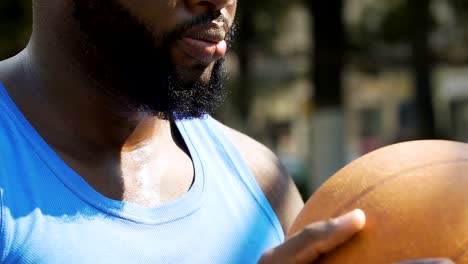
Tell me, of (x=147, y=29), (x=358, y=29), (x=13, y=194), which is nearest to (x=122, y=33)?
(x=147, y=29)

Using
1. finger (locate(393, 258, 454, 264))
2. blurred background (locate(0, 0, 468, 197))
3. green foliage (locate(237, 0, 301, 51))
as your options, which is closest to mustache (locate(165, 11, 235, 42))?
finger (locate(393, 258, 454, 264))

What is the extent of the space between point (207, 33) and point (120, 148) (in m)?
0.49

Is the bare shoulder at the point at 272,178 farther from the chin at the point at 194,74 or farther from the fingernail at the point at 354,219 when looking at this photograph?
the fingernail at the point at 354,219

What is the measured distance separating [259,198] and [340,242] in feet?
2.54

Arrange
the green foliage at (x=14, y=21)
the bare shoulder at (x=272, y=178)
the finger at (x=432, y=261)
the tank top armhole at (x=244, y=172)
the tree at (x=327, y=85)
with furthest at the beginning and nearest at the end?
1. the green foliage at (x=14, y=21)
2. the tree at (x=327, y=85)
3. the bare shoulder at (x=272, y=178)
4. the tank top armhole at (x=244, y=172)
5. the finger at (x=432, y=261)

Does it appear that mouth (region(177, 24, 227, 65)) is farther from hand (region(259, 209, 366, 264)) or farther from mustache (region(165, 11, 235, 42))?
hand (region(259, 209, 366, 264))

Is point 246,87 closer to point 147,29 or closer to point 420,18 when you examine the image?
point 420,18

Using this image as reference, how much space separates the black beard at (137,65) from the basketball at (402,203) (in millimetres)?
493

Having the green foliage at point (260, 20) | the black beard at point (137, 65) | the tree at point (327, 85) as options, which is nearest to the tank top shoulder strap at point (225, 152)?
the black beard at point (137, 65)

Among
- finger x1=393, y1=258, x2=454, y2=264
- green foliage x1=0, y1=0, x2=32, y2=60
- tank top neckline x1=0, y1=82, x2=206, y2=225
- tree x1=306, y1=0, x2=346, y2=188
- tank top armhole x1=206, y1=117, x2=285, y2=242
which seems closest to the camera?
finger x1=393, y1=258, x2=454, y2=264

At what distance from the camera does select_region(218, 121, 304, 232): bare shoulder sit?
2.95 metres

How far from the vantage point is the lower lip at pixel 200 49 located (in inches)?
98.0

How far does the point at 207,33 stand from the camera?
8.22 ft

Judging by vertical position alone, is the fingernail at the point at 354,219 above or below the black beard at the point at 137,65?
below
